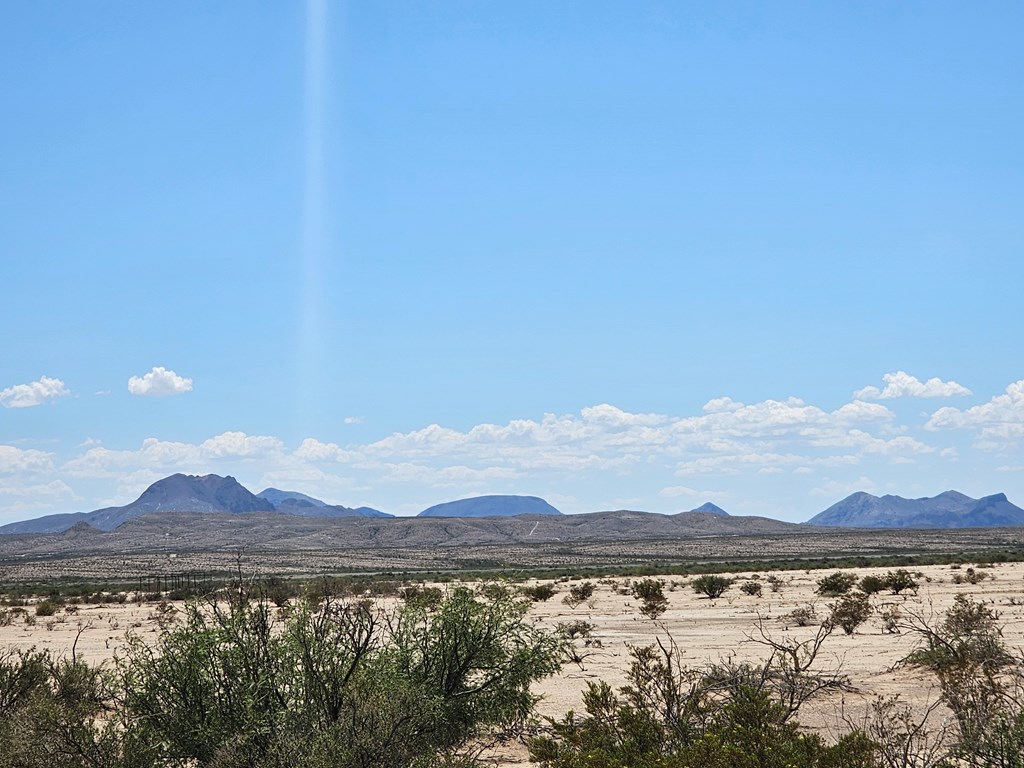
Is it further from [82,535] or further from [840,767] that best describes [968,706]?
[82,535]

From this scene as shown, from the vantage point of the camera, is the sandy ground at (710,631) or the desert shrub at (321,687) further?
the sandy ground at (710,631)

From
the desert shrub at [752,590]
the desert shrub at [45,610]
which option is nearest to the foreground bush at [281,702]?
the desert shrub at [752,590]

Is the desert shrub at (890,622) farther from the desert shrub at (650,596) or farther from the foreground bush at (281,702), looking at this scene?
the foreground bush at (281,702)

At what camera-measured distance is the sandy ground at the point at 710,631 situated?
1586 cm

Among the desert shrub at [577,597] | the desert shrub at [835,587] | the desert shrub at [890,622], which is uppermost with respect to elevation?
the desert shrub at [890,622]

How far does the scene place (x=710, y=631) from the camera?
26.7 metres

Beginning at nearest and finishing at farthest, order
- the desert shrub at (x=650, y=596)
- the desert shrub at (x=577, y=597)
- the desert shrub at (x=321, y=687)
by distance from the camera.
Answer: the desert shrub at (x=321, y=687) < the desert shrub at (x=650, y=596) < the desert shrub at (x=577, y=597)

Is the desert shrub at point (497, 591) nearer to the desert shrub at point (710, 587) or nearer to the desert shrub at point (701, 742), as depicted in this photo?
the desert shrub at point (701, 742)

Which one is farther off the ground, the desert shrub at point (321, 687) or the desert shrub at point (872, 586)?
the desert shrub at point (321, 687)

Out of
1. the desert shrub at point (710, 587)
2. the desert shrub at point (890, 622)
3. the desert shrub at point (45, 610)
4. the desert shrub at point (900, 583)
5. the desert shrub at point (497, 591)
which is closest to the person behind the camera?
the desert shrub at point (497, 591)

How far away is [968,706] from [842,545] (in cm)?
10793

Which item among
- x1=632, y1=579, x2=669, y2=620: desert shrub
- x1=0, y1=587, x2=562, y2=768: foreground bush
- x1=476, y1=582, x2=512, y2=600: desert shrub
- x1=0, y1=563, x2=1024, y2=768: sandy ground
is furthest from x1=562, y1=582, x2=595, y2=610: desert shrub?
x1=0, y1=587, x2=562, y2=768: foreground bush

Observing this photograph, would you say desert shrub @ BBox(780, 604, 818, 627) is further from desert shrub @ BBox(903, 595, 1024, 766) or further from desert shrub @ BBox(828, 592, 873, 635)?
desert shrub @ BBox(903, 595, 1024, 766)

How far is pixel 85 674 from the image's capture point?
13.0 m
